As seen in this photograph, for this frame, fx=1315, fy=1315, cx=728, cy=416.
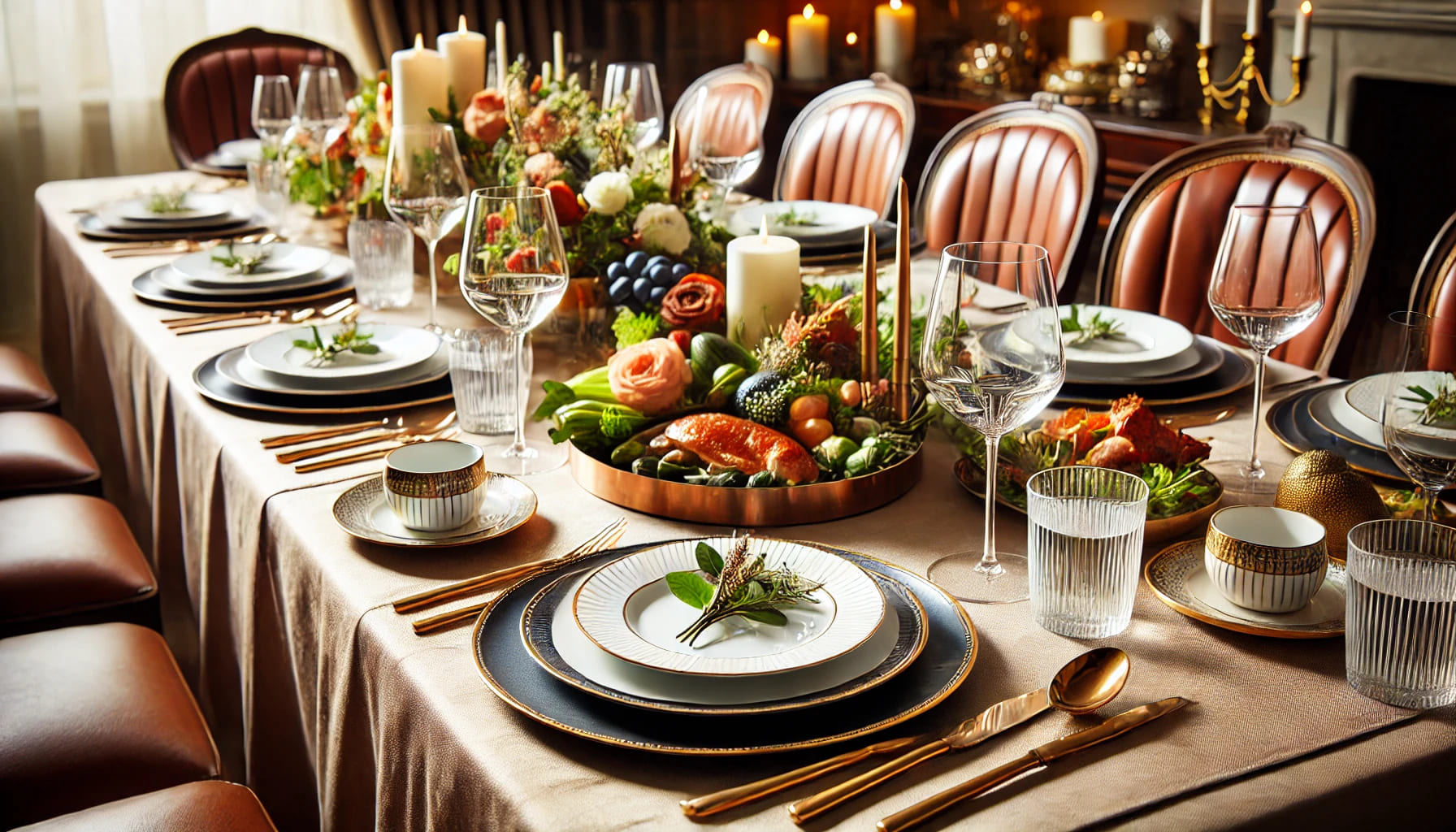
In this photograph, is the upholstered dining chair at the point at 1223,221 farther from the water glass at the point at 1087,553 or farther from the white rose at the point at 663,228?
the water glass at the point at 1087,553

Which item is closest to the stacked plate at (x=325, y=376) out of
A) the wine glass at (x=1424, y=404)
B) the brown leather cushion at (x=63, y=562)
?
the brown leather cushion at (x=63, y=562)

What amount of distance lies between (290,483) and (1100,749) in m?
0.80

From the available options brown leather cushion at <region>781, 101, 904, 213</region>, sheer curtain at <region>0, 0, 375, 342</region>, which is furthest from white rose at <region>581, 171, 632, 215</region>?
sheer curtain at <region>0, 0, 375, 342</region>

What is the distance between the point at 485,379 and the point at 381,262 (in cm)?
58

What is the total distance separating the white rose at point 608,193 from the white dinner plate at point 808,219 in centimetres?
55

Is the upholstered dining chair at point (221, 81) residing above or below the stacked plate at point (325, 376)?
above

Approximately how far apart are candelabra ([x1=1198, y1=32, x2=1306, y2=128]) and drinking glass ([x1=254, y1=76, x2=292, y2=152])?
78.8 inches

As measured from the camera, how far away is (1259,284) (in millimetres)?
1165

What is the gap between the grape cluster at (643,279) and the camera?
5.16 ft

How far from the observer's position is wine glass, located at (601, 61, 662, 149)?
7.43 feet

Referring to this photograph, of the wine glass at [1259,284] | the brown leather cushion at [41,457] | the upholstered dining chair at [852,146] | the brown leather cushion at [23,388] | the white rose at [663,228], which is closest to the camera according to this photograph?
the wine glass at [1259,284]

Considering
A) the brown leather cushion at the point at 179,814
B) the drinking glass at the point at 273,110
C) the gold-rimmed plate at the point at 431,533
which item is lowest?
the brown leather cushion at the point at 179,814

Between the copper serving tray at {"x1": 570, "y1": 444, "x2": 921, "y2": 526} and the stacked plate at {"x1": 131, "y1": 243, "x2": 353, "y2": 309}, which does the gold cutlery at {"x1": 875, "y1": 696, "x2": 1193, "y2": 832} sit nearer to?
the copper serving tray at {"x1": 570, "y1": 444, "x2": 921, "y2": 526}

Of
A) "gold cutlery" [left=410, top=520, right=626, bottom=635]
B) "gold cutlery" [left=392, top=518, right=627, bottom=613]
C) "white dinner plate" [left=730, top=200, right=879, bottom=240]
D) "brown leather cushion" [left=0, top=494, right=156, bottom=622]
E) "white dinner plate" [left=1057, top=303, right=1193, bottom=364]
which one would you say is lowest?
"brown leather cushion" [left=0, top=494, right=156, bottom=622]
